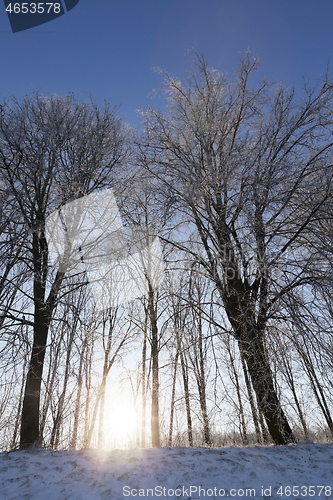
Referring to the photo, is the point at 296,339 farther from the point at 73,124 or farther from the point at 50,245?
the point at 73,124

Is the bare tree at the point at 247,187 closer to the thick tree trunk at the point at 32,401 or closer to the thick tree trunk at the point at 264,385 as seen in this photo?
the thick tree trunk at the point at 264,385

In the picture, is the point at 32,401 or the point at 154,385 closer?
the point at 32,401

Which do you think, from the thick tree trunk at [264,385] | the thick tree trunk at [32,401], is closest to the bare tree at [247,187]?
the thick tree trunk at [264,385]

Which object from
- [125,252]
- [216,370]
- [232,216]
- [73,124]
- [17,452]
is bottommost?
[17,452]

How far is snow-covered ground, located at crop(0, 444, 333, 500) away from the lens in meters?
3.38

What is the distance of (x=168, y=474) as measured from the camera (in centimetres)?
377

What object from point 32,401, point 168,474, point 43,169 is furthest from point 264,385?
point 43,169

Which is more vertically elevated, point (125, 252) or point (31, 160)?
point (31, 160)

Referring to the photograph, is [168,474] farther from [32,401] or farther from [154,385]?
[154,385]

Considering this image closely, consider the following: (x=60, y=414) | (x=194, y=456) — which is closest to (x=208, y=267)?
(x=194, y=456)

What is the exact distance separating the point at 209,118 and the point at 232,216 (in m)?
2.19

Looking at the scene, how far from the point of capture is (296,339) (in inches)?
160

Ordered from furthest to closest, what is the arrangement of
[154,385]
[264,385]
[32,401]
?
[154,385]
[32,401]
[264,385]

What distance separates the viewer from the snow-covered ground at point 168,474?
3.38 m
